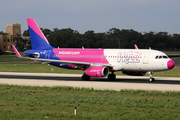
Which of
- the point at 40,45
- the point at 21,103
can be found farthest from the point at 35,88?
the point at 40,45

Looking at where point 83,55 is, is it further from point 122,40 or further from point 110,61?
point 122,40

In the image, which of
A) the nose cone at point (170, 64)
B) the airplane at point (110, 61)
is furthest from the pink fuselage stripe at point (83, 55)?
the nose cone at point (170, 64)

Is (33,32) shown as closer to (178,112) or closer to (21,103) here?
(21,103)

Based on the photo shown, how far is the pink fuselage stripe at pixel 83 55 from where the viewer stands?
4147 cm

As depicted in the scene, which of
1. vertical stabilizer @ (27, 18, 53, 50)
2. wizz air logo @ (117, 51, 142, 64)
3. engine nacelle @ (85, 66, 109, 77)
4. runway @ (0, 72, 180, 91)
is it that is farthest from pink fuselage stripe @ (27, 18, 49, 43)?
wizz air logo @ (117, 51, 142, 64)

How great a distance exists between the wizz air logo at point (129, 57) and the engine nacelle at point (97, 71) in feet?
7.45

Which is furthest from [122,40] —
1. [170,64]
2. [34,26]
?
[170,64]

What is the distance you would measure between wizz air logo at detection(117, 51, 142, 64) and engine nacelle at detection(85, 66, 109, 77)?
7.45 feet

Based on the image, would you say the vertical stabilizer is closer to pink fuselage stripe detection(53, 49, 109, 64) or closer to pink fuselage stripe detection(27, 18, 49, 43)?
pink fuselage stripe detection(27, 18, 49, 43)

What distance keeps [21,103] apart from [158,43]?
132m

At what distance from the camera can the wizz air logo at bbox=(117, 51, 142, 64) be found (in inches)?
1519

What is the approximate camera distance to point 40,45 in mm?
48469

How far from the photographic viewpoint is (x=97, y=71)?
1500 inches

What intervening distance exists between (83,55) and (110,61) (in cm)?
435
